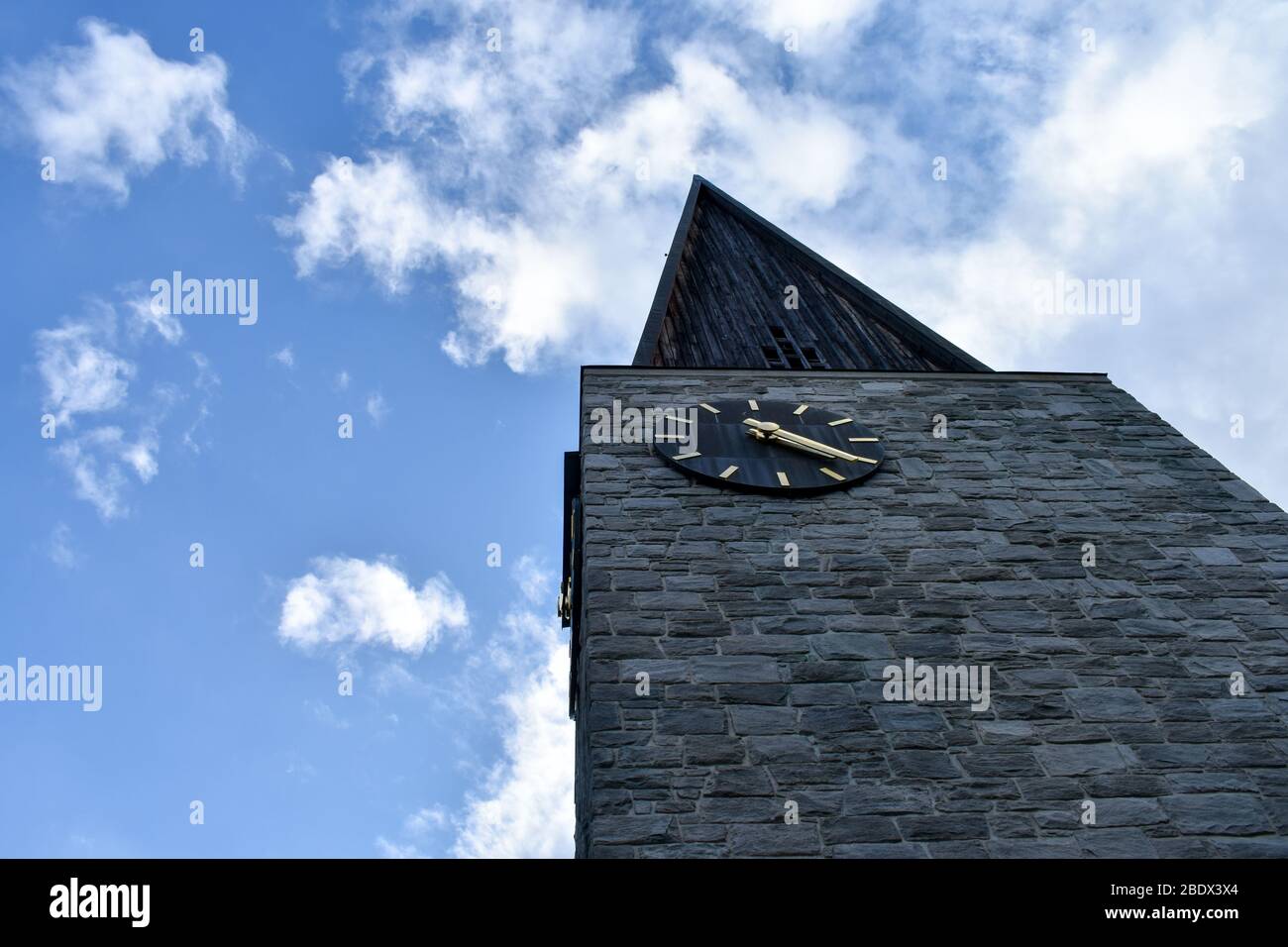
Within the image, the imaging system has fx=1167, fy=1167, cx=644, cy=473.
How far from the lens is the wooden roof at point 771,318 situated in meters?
13.0

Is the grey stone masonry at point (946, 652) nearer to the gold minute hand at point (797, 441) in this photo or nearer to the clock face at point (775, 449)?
the clock face at point (775, 449)

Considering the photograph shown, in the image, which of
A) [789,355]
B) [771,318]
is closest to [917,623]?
[789,355]

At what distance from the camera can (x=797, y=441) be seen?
900 cm

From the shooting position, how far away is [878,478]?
342 inches

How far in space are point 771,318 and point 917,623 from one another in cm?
848

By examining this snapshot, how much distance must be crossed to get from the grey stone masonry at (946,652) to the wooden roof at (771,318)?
2.97m

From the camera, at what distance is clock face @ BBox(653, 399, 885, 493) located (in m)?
8.48

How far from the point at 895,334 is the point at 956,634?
773cm
